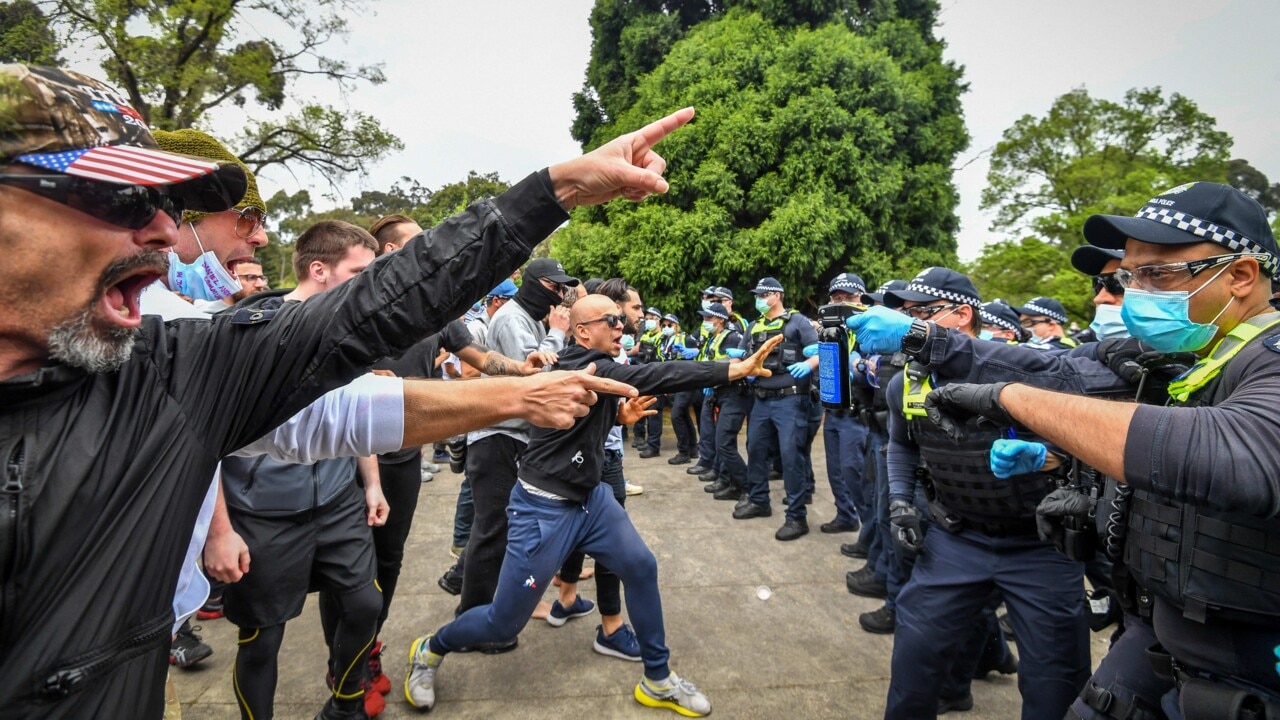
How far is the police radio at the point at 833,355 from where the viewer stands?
515cm

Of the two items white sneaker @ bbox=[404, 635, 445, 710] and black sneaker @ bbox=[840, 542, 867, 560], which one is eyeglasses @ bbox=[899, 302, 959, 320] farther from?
white sneaker @ bbox=[404, 635, 445, 710]

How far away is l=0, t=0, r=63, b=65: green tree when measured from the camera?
10.0 m

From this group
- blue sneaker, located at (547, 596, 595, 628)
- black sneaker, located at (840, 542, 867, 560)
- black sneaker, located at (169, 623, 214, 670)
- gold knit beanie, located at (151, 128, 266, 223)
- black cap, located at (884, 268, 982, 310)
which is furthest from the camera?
black sneaker, located at (840, 542, 867, 560)

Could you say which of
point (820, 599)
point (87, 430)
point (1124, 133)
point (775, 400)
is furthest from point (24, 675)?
point (1124, 133)

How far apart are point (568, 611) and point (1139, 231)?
12.3 ft

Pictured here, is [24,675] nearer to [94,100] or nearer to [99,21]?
[94,100]

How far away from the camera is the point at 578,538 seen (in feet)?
10.6

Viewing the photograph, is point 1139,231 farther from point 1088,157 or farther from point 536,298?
point 1088,157

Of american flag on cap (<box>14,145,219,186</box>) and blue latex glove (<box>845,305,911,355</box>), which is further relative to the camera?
blue latex glove (<box>845,305,911,355</box>)

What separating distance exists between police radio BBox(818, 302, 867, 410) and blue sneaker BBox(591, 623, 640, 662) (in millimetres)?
2647

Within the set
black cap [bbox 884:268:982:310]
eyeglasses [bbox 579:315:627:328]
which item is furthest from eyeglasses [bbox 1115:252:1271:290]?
eyeglasses [bbox 579:315:627:328]

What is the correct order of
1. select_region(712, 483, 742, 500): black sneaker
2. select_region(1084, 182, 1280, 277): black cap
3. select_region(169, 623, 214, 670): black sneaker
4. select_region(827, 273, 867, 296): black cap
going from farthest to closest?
select_region(712, 483, 742, 500): black sneaker, select_region(827, 273, 867, 296): black cap, select_region(169, 623, 214, 670): black sneaker, select_region(1084, 182, 1280, 277): black cap

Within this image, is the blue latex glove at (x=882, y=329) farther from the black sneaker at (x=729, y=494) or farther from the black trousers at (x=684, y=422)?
the black trousers at (x=684, y=422)

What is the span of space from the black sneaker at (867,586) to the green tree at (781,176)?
27.7 feet
